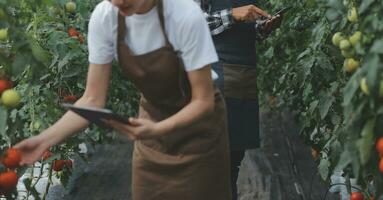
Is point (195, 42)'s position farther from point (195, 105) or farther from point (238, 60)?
point (238, 60)

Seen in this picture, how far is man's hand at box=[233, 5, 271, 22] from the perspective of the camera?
3283 mm

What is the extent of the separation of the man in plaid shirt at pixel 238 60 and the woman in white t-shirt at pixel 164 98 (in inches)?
28.3

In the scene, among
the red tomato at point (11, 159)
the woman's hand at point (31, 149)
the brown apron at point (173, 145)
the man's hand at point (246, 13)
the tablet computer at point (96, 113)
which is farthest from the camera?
the man's hand at point (246, 13)

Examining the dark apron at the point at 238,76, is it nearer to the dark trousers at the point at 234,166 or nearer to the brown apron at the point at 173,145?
the dark trousers at the point at 234,166

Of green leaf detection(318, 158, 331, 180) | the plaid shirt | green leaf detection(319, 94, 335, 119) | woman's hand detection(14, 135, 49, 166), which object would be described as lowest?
green leaf detection(318, 158, 331, 180)

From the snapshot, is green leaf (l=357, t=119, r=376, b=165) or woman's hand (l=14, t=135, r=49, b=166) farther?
woman's hand (l=14, t=135, r=49, b=166)

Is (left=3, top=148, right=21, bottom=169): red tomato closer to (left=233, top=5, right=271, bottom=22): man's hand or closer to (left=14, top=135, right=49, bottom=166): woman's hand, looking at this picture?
(left=14, top=135, right=49, bottom=166): woman's hand

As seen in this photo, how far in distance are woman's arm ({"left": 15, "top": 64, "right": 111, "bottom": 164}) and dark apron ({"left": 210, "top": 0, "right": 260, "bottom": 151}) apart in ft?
2.88

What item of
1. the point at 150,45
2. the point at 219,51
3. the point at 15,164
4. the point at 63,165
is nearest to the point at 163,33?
the point at 150,45

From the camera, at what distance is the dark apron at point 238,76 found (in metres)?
3.39

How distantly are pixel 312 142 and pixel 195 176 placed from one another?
1718 millimetres

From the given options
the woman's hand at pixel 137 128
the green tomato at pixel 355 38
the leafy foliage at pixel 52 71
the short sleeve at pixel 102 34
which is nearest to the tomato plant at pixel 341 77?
the green tomato at pixel 355 38

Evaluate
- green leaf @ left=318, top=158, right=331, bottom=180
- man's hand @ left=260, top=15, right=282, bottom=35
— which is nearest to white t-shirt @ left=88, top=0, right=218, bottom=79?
man's hand @ left=260, top=15, right=282, bottom=35

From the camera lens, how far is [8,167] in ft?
7.54
